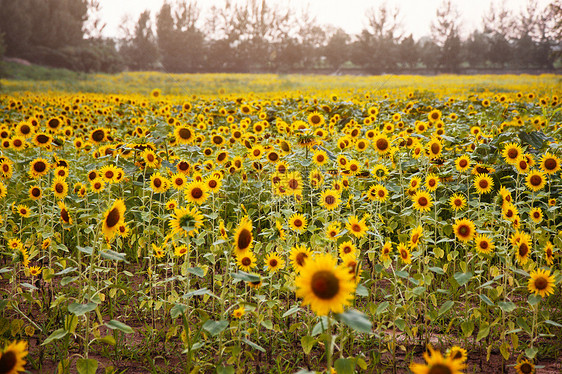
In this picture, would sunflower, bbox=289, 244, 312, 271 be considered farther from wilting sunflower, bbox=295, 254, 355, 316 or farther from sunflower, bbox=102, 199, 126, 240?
sunflower, bbox=102, 199, 126, 240

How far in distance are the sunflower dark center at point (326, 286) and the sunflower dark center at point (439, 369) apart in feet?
1.05

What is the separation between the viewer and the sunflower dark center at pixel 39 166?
2.91 meters

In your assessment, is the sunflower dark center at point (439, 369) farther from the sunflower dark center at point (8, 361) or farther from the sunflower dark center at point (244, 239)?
the sunflower dark center at point (8, 361)

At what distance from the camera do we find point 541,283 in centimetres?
195

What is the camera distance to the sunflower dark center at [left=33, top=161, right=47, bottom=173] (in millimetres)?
2908

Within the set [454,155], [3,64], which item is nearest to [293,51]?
[3,64]

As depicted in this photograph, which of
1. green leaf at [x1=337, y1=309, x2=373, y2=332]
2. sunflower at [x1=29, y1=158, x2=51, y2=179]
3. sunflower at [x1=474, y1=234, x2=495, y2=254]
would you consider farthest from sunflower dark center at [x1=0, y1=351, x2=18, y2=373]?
sunflower at [x1=474, y1=234, x2=495, y2=254]

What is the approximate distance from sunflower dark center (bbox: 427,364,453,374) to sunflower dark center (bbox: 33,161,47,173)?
2.81m

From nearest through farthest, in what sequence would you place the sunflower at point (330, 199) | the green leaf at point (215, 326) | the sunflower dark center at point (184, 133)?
1. the green leaf at point (215, 326)
2. the sunflower at point (330, 199)
3. the sunflower dark center at point (184, 133)

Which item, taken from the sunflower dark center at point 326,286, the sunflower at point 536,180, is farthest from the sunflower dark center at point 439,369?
the sunflower at point 536,180

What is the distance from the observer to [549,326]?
247cm

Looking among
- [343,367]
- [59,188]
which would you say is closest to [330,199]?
[343,367]

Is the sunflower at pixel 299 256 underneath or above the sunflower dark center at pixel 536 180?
underneath

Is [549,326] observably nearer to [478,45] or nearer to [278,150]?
[278,150]
